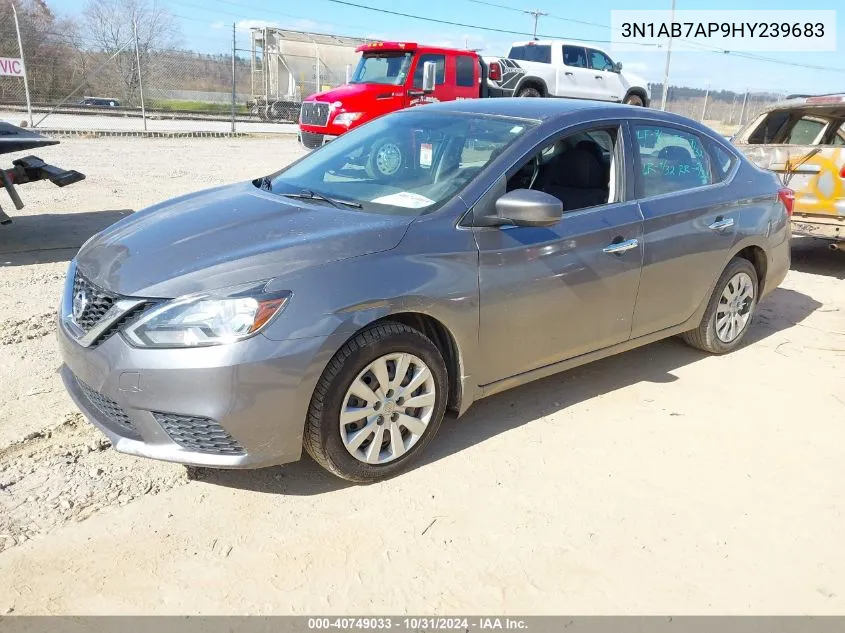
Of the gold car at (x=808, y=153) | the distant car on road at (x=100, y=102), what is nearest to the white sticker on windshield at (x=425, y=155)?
the gold car at (x=808, y=153)

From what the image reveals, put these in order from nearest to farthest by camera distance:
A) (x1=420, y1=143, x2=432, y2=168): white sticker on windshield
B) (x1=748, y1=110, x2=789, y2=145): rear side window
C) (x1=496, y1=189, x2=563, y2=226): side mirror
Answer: (x1=496, y1=189, x2=563, y2=226): side mirror
(x1=420, y1=143, x2=432, y2=168): white sticker on windshield
(x1=748, y1=110, x2=789, y2=145): rear side window

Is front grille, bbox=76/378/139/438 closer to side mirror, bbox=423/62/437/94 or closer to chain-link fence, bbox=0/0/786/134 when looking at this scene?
side mirror, bbox=423/62/437/94

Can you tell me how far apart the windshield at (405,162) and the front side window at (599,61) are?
55.5ft

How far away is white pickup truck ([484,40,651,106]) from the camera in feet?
57.1

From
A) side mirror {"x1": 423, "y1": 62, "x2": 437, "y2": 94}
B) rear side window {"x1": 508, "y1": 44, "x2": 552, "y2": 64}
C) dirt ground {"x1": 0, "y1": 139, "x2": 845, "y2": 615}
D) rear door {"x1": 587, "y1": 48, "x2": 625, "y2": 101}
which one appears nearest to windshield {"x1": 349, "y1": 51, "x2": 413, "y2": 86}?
side mirror {"x1": 423, "y1": 62, "x2": 437, "y2": 94}

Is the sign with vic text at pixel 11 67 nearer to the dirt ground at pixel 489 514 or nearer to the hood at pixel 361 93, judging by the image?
the hood at pixel 361 93

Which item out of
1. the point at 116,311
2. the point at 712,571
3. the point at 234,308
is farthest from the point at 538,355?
the point at 116,311

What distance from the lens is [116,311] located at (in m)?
2.76

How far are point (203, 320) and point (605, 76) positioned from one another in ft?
63.6

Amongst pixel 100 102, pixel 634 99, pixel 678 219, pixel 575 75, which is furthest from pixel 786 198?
pixel 100 102

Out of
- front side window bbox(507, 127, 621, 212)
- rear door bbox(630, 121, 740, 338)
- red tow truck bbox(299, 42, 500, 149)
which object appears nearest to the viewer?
front side window bbox(507, 127, 621, 212)

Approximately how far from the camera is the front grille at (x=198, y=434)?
8.97 ft

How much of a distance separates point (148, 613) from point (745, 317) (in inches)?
169
